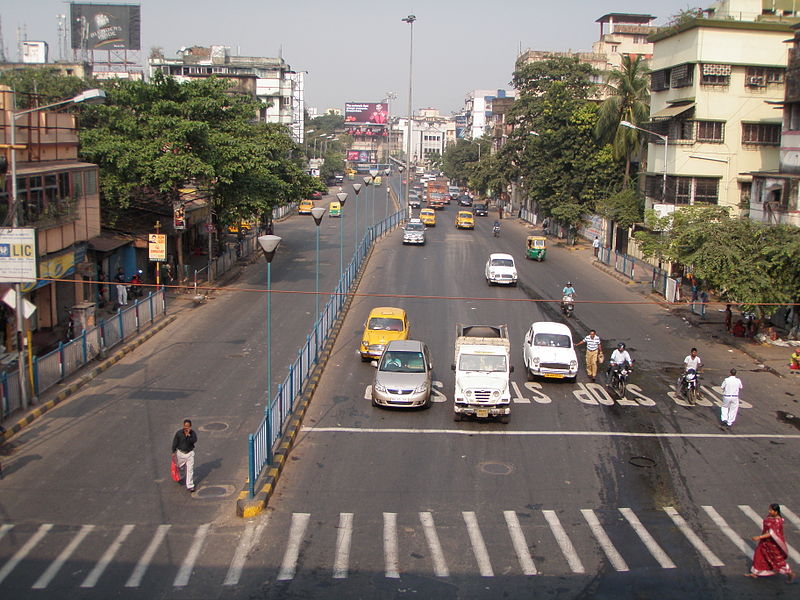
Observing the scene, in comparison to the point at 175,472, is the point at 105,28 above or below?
above

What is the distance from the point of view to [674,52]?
149 feet

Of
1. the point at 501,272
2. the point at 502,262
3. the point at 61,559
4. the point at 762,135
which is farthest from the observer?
the point at 762,135

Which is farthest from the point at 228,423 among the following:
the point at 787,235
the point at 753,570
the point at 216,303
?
the point at 787,235

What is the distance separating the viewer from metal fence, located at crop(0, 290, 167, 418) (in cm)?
1972

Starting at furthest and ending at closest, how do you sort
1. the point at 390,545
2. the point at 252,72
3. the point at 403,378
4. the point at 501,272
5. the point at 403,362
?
the point at 252,72, the point at 501,272, the point at 403,362, the point at 403,378, the point at 390,545

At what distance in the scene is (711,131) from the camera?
44.3 meters

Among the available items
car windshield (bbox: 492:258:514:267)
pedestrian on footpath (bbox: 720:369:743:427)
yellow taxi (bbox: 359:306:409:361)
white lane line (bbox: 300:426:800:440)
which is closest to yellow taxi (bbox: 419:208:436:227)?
car windshield (bbox: 492:258:514:267)

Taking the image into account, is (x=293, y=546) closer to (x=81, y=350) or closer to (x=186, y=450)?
(x=186, y=450)

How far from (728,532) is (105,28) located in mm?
99869

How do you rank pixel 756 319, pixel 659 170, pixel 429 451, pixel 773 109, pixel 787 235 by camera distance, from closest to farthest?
pixel 429 451 < pixel 787 235 < pixel 756 319 < pixel 773 109 < pixel 659 170

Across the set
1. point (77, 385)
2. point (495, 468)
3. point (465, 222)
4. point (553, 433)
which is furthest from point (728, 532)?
point (465, 222)

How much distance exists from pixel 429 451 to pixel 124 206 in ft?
72.7

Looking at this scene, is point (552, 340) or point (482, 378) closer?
point (482, 378)

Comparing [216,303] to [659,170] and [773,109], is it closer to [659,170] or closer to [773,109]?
[659,170]
